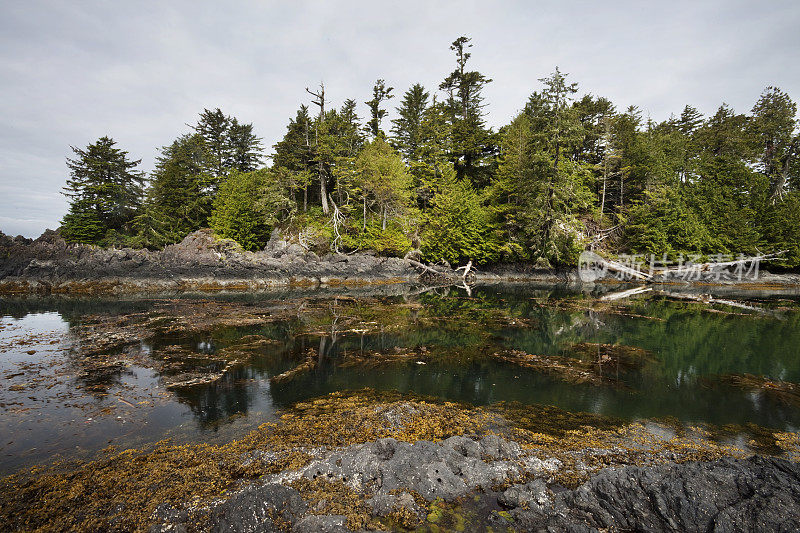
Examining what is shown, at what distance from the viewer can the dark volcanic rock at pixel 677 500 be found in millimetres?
3828

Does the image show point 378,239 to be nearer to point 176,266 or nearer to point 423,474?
point 176,266

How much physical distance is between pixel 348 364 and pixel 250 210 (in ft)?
106

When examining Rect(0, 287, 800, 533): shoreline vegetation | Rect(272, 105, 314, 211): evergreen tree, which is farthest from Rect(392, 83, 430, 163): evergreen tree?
Rect(0, 287, 800, 533): shoreline vegetation

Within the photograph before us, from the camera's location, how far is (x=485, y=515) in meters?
4.39

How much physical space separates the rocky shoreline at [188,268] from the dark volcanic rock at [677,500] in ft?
102

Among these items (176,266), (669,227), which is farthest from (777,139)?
(176,266)

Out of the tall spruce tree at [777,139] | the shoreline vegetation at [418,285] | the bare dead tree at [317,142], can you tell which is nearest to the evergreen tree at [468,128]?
the shoreline vegetation at [418,285]

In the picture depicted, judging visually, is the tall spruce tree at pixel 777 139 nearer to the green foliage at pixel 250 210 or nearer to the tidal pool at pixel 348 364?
the tidal pool at pixel 348 364

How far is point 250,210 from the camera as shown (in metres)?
37.0

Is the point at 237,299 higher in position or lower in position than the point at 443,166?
lower

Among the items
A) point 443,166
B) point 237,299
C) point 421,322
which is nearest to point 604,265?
point 443,166

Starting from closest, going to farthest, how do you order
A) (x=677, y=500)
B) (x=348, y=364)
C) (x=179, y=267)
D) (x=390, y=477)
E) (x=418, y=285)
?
(x=677, y=500) → (x=390, y=477) → (x=348, y=364) → (x=179, y=267) → (x=418, y=285)

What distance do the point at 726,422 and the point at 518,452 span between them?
5874 mm

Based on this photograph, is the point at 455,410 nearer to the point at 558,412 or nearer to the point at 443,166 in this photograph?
the point at 558,412
